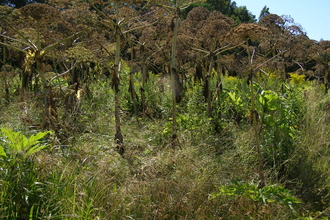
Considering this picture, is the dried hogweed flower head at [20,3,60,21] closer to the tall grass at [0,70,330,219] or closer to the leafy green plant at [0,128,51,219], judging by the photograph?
the tall grass at [0,70,330,219]

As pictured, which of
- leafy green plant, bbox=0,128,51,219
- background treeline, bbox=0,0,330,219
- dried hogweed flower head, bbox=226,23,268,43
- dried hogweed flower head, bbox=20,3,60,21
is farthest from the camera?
dried hogweed flower head, bbox=20,3,60,21

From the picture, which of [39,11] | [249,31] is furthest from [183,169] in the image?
[39,11]

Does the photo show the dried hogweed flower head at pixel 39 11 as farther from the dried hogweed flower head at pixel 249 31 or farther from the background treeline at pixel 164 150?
the dried hogweed flower head at pixel 249 31

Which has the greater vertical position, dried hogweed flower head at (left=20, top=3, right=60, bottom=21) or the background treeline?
dried hogweed flower head at (left=20, top=3, right=60, bottom=21)

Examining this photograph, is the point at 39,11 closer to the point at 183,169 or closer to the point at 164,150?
the point at 164,150

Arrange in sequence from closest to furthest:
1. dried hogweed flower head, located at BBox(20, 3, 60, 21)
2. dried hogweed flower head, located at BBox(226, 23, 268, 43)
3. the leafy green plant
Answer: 1. the leafy green plant
2. dried hogweed flower head, located at BBox(226, 23, 268, 43)
3. dried hogweed flower head, located at BBox(20, 3, 60, 21)

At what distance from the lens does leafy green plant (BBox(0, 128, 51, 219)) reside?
2842 mm

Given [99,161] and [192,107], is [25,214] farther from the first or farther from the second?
[192,107]

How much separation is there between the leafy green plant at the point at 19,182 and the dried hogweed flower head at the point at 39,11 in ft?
5.76

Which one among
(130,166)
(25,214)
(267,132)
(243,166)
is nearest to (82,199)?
(25,214)

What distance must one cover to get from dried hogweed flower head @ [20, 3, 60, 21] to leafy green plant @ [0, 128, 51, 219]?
176 cm

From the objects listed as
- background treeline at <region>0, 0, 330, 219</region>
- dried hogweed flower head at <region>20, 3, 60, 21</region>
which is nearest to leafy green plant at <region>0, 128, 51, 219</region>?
background treeline at <region>0, 0, 330, 219</region>

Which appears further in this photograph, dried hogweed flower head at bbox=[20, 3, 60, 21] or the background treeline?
dried hogweed flower head at bbox=[20, 3, 60, 21]

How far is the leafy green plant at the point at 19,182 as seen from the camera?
2.84 meters
